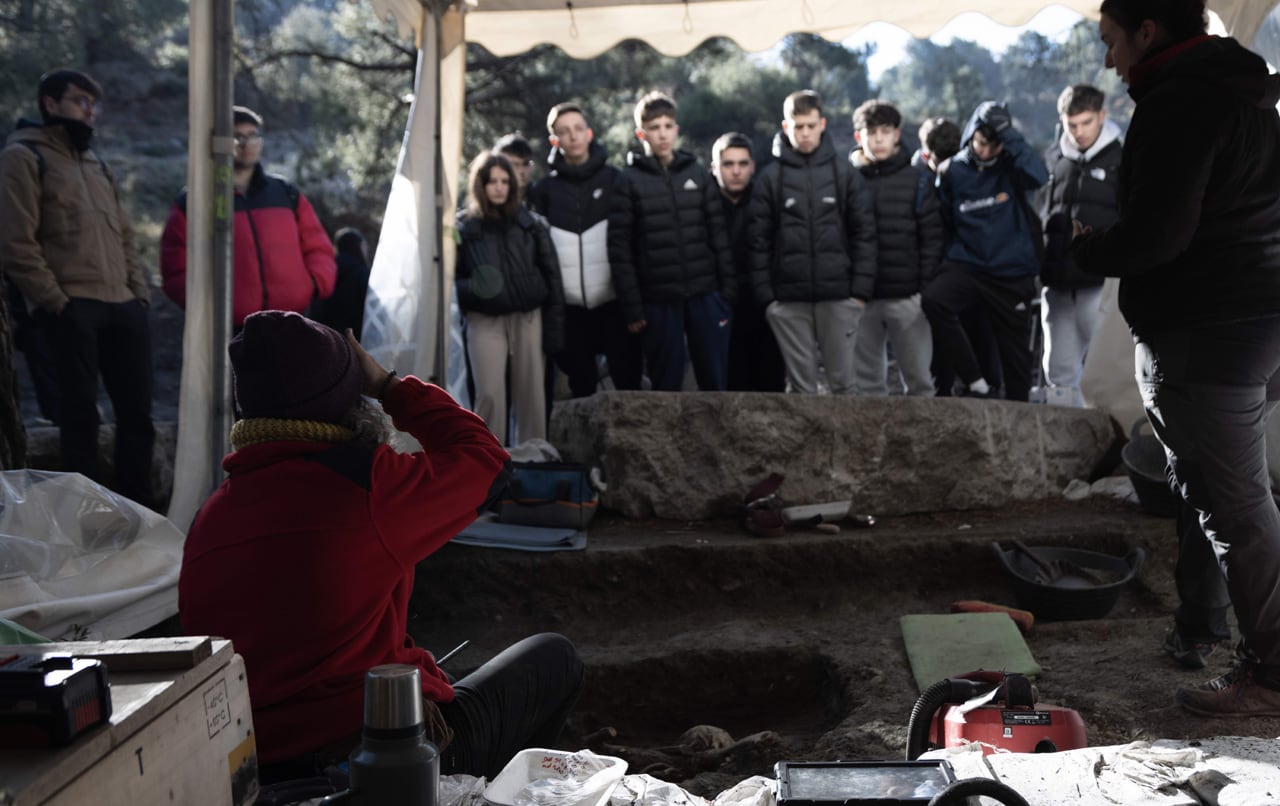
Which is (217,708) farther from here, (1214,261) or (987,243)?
(987,243)

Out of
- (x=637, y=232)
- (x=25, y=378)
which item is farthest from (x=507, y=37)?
(x=25, y=378)

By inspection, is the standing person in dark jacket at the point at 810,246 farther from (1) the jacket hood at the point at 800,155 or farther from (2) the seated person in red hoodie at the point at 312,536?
(2) the seated person in red hoodie at the point at 312,536

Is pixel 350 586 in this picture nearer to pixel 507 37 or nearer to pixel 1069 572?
pixel 1069 572

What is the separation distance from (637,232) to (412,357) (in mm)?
1396

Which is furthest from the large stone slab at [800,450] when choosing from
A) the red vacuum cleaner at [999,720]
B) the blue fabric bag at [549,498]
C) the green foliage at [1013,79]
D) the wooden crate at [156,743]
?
the green foliage at [1013,79]

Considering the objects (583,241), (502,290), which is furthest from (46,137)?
(583,241)

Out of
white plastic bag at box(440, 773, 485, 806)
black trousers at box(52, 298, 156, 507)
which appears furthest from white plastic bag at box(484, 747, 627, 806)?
black trousers at box(52, 298, 156, 507)

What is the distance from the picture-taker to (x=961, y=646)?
3.72 metres

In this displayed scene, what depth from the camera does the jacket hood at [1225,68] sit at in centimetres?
270

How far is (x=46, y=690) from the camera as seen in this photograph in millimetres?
1160

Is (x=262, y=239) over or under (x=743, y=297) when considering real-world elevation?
over

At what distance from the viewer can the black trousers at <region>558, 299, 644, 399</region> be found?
19.3 feet

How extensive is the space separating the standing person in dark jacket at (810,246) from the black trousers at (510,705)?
3.23 metres

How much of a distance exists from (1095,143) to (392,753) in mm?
5182
